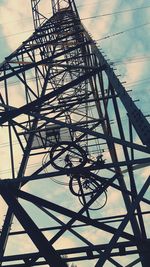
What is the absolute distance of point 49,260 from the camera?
4.86 metres

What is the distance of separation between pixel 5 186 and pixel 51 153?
179 inches

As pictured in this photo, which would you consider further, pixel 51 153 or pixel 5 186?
pixel 51 153

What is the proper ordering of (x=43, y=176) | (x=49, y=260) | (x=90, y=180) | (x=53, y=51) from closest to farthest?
1. (x=49, y=260)
2. (x=43, y=176)
3. (x=90, y=180)
4. (x=53, y=51)

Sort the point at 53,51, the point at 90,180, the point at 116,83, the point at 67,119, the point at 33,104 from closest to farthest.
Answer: the point at 116,83
the point at 33,104
the point at 90,180
the point at 67,119
the point at 53,51

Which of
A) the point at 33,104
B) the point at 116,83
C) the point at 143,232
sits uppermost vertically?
the point at 33,104

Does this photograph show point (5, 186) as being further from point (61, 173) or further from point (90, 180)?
point (90, 180)

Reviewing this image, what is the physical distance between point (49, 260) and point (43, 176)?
1.29m

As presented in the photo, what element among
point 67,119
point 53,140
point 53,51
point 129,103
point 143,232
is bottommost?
point 143,232

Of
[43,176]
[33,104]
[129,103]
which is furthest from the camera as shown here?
[33,104]

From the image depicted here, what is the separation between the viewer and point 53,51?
1455 cm

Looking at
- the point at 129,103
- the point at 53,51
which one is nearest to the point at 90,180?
the point at 129,103

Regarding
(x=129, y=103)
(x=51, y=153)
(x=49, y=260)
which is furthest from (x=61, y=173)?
(x=51, y=153)

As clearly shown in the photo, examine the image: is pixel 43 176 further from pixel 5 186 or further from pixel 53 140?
pixel 53 140

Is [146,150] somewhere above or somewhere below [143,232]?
above
